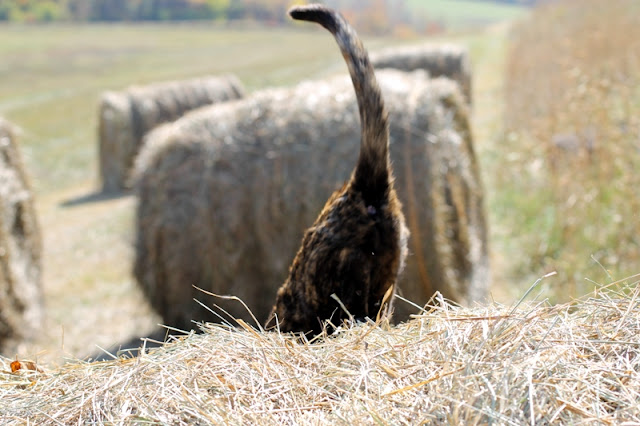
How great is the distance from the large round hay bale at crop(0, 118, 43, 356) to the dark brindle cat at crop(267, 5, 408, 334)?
4.28 m

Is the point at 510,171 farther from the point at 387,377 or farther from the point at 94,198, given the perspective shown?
the point at 94,198

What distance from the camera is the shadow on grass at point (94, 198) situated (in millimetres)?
13219

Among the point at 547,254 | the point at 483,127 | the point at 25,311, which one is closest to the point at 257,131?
the point at 25,311

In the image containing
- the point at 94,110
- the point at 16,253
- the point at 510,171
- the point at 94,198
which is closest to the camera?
the point at 16,253

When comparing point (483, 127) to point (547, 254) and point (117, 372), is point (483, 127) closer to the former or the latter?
point (547, 254)

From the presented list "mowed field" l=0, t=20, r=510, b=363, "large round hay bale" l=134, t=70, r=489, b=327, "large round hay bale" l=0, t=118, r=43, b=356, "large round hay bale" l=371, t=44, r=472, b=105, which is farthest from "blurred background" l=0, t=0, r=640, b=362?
"large round hay bale" l=371, t=44, r=472, b=105

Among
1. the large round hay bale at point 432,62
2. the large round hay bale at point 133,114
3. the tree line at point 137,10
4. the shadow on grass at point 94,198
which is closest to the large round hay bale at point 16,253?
the shadow on grass at point 94,198

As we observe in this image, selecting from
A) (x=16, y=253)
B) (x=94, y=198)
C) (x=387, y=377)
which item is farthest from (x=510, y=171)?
(x=94, y=198)

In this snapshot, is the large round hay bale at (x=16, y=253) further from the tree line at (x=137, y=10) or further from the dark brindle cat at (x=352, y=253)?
the tree line at (x=137, y=10)

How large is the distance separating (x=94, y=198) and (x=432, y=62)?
897 cm

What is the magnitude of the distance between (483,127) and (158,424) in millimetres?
13597

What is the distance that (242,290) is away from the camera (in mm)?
5461

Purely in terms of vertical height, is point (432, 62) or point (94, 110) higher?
point (432, 62)

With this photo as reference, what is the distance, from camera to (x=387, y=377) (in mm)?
1754
